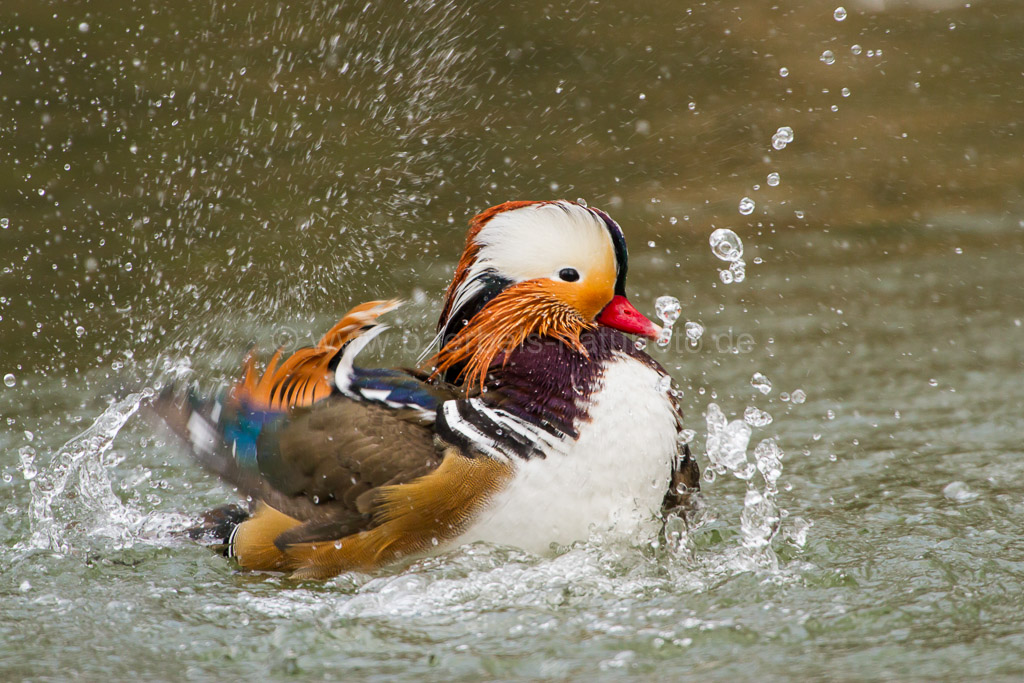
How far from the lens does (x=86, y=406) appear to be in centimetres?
430

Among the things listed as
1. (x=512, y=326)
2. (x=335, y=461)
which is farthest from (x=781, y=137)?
(x=335, y=461)

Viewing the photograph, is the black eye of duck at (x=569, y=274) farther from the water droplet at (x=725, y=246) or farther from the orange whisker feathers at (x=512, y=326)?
the water droplet at (x=725, y=246)

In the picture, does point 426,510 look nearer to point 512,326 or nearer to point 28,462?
point 512,326

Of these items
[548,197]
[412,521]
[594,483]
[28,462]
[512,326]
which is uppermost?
[548,197]

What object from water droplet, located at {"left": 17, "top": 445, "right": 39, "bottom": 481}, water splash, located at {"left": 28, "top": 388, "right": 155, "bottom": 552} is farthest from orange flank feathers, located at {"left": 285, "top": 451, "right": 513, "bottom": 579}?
water droplet, located at {"left": 17, "top": 445, "right": 39, "bottom": 481}

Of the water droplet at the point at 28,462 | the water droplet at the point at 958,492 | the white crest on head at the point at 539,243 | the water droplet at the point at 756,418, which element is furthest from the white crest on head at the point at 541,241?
the water droplet at the point at 28,462

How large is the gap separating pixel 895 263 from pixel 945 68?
84.3 inches

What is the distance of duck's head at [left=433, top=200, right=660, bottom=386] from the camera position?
280 centimetres

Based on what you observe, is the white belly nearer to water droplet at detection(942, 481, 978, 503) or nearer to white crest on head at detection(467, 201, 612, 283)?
white crest on head at detection(467, 201, 612, 283)

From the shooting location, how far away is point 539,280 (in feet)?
9.47

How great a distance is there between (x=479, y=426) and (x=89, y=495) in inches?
54.0

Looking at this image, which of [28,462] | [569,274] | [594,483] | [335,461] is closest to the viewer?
[594,483]

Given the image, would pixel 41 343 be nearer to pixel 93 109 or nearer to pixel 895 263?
pixel 93 109

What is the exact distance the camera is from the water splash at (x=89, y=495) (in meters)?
3.22
